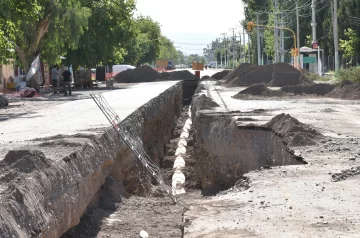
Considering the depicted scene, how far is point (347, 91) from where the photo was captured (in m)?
36.9

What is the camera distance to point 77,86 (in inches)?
2173

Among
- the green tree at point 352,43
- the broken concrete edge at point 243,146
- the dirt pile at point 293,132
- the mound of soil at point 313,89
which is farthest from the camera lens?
the green tree at point 352,43

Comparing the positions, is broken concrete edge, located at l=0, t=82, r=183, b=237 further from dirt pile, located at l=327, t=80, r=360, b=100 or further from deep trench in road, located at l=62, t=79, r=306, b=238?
dirt pile, located at l=327, t=80, r=360, b=100

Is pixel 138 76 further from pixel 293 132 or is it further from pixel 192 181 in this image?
pixel 293 132

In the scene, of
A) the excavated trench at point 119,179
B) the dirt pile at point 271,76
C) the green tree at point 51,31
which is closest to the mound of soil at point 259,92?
the green tree at point 51,31

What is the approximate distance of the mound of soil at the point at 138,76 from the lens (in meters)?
73.4

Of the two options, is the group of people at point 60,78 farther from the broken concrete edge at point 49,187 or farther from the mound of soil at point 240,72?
the broken concrete edge at point 49,187

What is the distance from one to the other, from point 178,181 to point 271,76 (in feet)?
117

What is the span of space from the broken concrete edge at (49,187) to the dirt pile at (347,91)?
24.1 m

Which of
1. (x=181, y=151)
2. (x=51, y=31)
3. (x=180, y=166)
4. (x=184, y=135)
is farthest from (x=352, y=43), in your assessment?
(x=180, y=166)

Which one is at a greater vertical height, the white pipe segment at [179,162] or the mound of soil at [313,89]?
the mound of soil at [313,89]

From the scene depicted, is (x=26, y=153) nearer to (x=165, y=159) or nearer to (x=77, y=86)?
(x=165, y=159)

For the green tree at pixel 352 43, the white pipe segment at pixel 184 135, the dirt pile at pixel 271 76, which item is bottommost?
the white pipe segment at pixel 184 135

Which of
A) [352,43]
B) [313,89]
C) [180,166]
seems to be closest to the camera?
[180,166]
